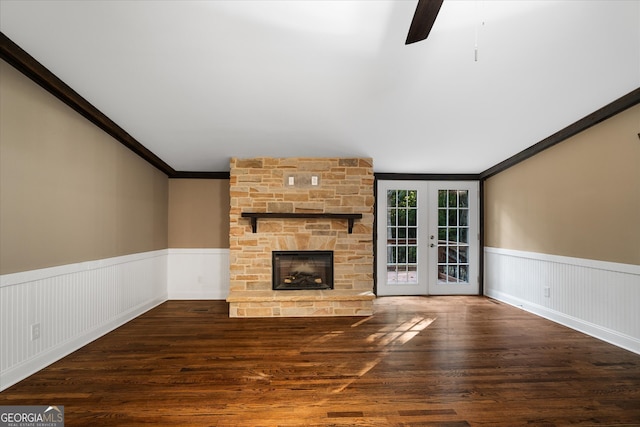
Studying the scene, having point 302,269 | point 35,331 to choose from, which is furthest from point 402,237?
point 35,331

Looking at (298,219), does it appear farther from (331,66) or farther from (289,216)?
(331,66)

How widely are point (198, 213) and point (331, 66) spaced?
357cm

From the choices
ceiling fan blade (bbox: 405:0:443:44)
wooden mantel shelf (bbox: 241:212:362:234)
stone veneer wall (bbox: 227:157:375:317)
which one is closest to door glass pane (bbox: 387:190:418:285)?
stone veneer wall (bbox: 227:157:375:317)

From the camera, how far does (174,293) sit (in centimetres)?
538

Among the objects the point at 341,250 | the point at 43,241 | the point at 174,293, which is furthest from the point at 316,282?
the point at 43,241

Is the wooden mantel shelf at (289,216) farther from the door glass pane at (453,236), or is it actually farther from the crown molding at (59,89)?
the door glass pane at (453,236)

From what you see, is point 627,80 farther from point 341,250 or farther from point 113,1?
point 113,1

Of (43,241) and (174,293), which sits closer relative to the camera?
(43,241)

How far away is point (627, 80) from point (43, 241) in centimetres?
547

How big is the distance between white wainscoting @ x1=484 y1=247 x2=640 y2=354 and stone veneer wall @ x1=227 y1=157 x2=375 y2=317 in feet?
7.55

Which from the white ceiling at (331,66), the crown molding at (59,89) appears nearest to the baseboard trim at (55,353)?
the crown molding at (59,89)

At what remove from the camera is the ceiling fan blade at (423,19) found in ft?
6.54

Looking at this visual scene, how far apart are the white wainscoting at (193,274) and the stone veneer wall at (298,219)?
980mm

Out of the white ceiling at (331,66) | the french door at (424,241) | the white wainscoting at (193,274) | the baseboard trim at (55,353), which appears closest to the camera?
the white ceiling at (331,66)
